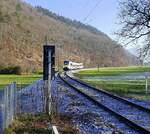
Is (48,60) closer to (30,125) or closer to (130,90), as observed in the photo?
(30,125)

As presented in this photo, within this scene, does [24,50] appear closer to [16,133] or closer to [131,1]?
[131,1]

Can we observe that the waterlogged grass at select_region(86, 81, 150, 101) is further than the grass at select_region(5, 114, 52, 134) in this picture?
Yes

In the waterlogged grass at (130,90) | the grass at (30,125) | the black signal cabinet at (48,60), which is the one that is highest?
the black signal cabinet at (48,60)

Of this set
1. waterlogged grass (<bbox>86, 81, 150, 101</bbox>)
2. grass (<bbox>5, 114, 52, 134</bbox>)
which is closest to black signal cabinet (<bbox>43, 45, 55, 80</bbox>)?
grass (<bbox>5, 114, 52, 134</bbox>)

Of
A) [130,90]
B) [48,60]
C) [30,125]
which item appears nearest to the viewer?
[30,125]

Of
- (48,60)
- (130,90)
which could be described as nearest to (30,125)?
(48,60)

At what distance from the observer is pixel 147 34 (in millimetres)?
48625


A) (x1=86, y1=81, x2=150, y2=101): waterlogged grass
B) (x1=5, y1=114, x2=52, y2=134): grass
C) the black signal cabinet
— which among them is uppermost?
the black signal cabinet

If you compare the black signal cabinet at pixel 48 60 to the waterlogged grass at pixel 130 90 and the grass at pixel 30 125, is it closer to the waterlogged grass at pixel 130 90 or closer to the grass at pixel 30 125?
the grass at pixel 30 125

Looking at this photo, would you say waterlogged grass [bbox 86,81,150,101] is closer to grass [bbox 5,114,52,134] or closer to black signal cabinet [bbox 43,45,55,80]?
black signal cabinet [bbox 43,45,55,80]

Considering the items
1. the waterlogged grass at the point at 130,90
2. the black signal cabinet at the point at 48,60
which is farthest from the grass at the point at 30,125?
the waterlogged grass at the point at 130,90

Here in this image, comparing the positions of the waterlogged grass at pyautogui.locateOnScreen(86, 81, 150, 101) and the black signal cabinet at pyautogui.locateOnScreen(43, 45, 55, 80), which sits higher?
the black signal cabinet at pyautogui.locateOnScreen(43, 45, 55, 80)

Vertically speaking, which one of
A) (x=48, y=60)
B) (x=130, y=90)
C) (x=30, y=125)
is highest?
(x=48, y=60)

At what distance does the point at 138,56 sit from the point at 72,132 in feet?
107
